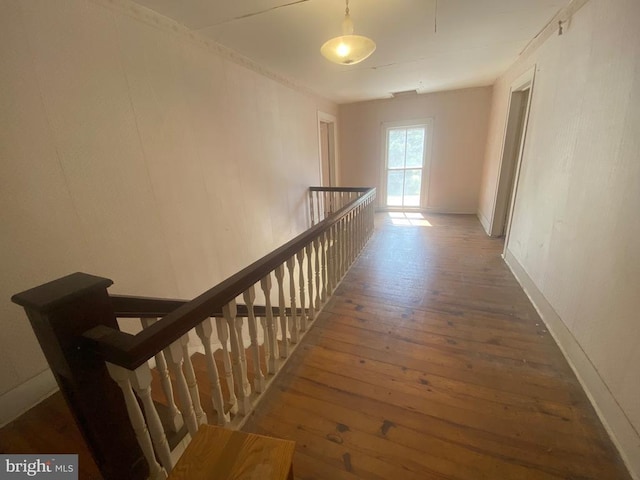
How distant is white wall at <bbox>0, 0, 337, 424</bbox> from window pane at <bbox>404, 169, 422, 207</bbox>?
151 inches

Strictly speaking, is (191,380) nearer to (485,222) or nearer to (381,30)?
(381,30)

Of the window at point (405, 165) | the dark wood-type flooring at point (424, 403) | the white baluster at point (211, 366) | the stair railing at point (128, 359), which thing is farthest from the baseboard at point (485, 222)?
the white baluster at point (211, 366)

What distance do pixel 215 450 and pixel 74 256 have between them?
1.53 metres

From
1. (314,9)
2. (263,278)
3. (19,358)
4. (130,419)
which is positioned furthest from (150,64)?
(130,419)

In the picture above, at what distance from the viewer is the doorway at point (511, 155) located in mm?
3165

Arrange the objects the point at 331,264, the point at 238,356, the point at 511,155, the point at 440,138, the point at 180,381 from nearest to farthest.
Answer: the point at 180,381
the point at 238,356
the point at 331,264
the point at 511,155
the point at 440,138

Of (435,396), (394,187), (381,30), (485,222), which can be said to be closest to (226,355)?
(435,396)

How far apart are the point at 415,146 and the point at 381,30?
3473 mm

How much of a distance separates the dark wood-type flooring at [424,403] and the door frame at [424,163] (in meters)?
3.56

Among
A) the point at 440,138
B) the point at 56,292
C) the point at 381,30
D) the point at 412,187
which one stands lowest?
the point at 412,187

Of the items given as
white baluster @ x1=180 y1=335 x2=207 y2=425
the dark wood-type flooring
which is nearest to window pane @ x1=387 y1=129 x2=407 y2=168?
the dark wood-type flooring

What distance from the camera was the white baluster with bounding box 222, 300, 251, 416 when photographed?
46.0 inches

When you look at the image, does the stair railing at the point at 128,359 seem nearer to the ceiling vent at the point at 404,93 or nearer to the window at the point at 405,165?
the ceiling vent at the point at 404,93

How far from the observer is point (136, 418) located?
2.73 feet
